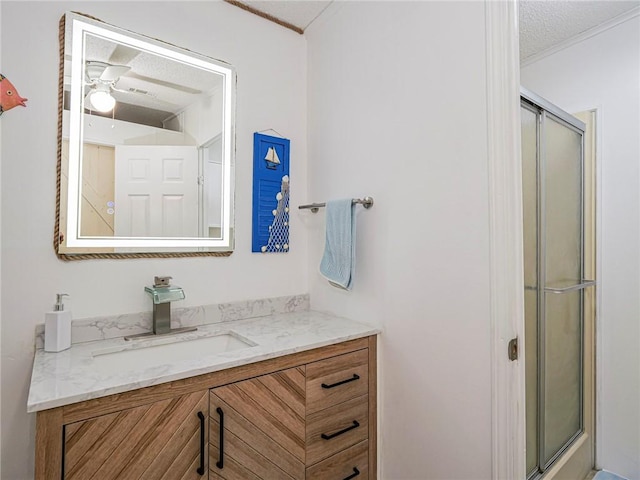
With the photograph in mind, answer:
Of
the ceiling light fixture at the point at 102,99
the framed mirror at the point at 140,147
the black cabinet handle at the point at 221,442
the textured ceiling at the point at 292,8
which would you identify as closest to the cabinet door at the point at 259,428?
the black cabinet handle at the point at 221,442

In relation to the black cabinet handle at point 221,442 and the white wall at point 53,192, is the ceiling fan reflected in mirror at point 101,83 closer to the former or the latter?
the white wall at point 53,192

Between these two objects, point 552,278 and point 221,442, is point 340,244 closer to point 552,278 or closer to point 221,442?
point 221,442

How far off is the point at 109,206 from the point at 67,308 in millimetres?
396

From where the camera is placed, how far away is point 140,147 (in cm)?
141

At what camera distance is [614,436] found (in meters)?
1.82

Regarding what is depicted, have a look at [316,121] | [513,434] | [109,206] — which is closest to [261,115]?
[316,121]

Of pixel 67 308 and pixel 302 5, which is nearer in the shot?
pixel 67 308

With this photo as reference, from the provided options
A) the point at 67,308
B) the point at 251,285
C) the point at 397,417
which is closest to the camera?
the point at 67,308

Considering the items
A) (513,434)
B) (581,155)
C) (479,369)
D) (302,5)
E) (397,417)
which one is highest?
(302,5)

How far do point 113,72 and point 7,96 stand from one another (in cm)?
36

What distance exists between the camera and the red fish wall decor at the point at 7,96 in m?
1.13

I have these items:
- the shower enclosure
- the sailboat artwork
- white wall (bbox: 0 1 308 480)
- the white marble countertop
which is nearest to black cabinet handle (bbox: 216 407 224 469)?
the white marble countertop

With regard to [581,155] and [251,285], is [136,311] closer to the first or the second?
[251,285]

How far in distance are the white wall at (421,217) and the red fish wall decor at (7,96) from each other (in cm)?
121
